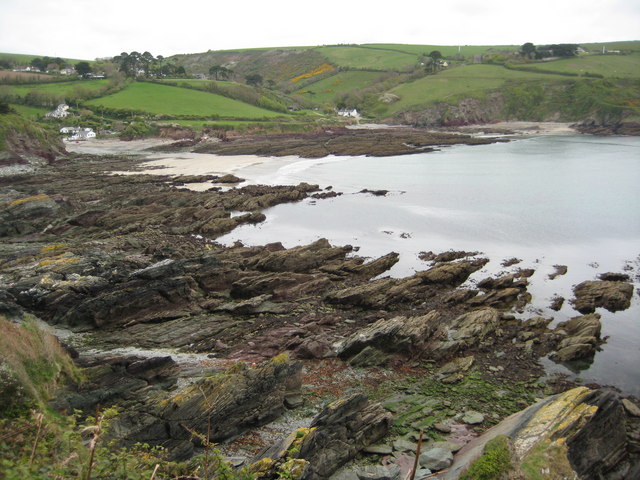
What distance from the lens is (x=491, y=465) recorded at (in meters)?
9.63

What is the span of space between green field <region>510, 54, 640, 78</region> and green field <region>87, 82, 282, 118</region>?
104256mm

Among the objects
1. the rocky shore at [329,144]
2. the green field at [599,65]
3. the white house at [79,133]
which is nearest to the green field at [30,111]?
the white house at [79,133]

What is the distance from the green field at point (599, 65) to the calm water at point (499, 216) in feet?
294

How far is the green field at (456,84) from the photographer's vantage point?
151750 mm

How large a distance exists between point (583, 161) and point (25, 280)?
276ft

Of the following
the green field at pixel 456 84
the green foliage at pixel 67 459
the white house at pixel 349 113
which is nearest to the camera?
the green foliage at pixel 67 459

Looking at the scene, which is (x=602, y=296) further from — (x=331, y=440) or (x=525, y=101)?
(x=525, y=101)

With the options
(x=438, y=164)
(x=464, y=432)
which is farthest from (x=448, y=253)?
(x=438, y=164)

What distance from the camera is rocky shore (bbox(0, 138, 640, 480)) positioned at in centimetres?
1205

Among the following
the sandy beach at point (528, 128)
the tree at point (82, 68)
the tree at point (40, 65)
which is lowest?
the sandy beach at point (528, 128)

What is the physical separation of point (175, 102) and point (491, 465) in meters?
137

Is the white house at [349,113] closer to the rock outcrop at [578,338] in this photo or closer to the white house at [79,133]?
the white house at [79,133]

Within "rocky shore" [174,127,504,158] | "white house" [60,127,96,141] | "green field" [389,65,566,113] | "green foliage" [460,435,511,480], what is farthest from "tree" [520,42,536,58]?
"green foliage" [460,435,511,480]

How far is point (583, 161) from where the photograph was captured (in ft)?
256
